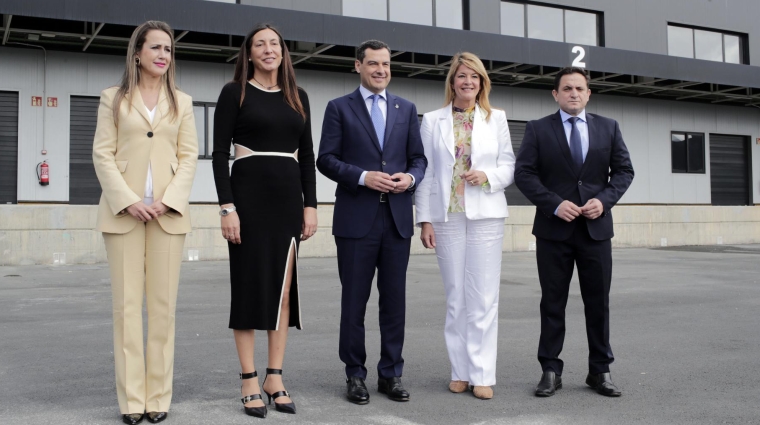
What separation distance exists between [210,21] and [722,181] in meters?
17.8

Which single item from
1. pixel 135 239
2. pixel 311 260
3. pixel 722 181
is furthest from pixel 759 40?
pixel 135 239

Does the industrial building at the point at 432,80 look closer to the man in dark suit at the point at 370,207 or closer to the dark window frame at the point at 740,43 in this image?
the dark window frame at the point at 740,43

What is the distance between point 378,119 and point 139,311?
1.90 meters

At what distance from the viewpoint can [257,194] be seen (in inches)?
176

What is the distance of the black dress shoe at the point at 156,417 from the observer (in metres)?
4.13

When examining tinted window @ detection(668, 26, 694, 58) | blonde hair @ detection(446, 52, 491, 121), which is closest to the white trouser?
blonde hair @ detection(446, 52, 491, 121)

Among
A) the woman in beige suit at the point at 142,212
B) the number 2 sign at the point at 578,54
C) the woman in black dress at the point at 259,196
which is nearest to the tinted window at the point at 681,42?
the number 2 sign at the point at 578,54

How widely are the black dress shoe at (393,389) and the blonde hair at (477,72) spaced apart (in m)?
1.86

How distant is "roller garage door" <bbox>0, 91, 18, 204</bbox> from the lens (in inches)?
624

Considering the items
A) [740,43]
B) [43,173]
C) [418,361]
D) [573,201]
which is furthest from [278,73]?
[740,43]

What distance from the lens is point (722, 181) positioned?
2473 cm

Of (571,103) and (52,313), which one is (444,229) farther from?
(52,313)

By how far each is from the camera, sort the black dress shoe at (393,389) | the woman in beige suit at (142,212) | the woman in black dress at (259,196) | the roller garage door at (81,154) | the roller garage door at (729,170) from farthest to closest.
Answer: the roller garage door at (729,170)
the roller garage door at (81,154)
the black dress shoe at (393,389)
the woman in black dress at (259,196)
the woman in beige suit at (142,212)

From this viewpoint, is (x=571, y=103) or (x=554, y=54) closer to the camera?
(x=571, y=103)
